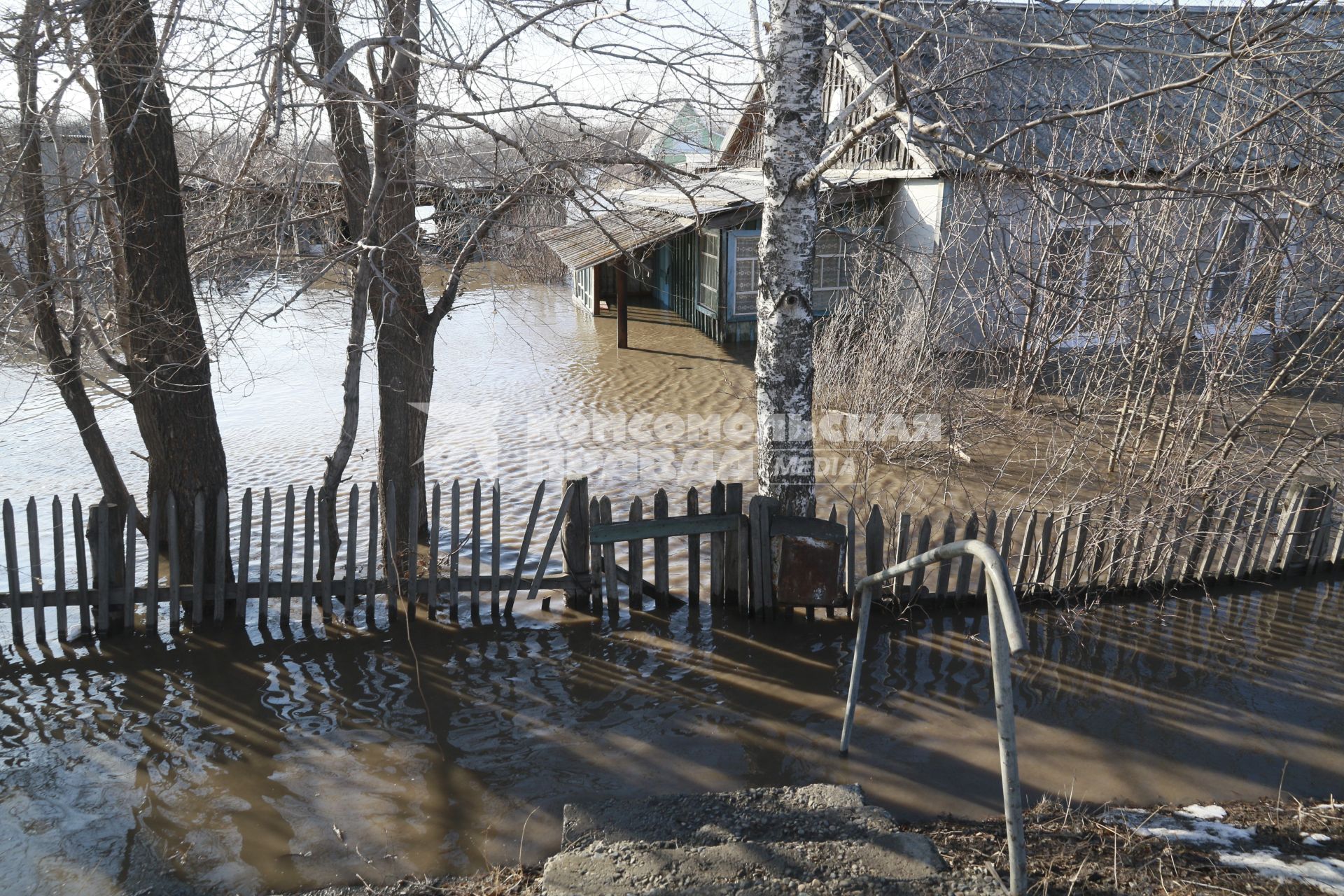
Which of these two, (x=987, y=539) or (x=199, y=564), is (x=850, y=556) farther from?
(x=199, y=564)

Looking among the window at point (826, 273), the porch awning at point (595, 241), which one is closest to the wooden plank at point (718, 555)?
the porch awning at point (595, 241)

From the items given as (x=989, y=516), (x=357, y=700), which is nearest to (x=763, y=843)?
(x=357, y=700)

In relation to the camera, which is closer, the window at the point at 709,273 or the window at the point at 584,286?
the window at the point at 709,273

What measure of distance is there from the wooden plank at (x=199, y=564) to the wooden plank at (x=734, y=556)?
345 cm

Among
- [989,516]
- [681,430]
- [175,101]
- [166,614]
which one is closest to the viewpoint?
[175,101]

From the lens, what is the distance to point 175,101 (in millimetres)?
5102

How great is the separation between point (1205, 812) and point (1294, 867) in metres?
0.56

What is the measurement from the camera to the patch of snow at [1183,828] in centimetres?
379

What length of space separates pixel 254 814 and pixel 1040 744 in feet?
12.8

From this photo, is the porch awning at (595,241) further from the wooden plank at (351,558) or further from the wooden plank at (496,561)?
the wooden plank at (351,558)

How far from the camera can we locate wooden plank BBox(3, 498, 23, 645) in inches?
222

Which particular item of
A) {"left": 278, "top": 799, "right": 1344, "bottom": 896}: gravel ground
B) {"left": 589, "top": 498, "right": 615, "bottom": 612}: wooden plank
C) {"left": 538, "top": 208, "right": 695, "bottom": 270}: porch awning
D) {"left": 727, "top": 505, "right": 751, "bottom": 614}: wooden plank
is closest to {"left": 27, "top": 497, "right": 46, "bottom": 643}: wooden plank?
{"left": 589, "top": 498, "right": 615, "bottom": 612}: wooden plank

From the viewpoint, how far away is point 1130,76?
1412cm

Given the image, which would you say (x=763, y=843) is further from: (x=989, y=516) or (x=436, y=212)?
(x=436, y=212)
